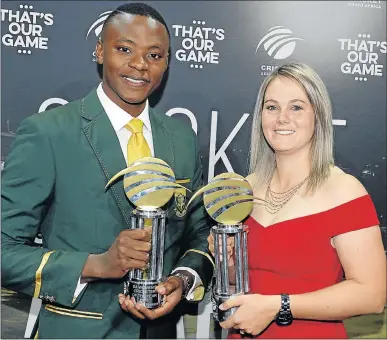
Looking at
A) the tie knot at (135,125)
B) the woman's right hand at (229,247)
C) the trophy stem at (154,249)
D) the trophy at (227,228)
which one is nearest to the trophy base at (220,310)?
the trophy at (227,228)

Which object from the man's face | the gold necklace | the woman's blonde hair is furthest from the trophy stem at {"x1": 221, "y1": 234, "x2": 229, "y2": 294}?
the man's face

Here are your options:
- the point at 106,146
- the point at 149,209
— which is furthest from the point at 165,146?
the point at 149,209

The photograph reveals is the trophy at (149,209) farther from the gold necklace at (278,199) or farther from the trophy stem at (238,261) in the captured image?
the gold necklace at (278,199)

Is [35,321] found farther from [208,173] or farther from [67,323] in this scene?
[208,173]

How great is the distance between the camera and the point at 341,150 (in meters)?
3.08

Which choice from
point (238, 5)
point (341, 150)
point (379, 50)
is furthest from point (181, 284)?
point (379, 50)

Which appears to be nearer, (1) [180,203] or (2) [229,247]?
(2) [229,247]

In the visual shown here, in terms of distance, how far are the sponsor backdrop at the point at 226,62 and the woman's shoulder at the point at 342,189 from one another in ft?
3.28

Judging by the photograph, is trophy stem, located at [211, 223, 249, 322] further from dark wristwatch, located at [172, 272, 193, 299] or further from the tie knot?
the tie knot

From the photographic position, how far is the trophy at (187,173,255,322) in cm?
200

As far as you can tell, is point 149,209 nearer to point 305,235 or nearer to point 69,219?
point 69,219

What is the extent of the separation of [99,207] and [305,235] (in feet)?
2.63

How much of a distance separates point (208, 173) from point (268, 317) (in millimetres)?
1171

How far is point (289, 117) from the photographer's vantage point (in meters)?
2.08
